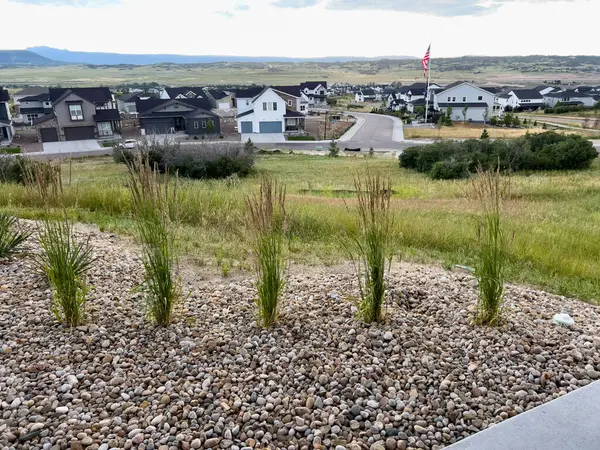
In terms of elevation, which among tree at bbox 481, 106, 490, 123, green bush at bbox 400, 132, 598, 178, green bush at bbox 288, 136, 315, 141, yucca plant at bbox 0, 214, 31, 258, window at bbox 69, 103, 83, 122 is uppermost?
window at bbox 69, 103, 83, 122

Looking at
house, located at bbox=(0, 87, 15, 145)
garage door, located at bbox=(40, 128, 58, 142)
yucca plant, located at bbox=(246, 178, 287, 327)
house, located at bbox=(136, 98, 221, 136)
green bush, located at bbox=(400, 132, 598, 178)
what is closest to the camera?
yucca plant, located at bbox=(246, 178, 287, 327)

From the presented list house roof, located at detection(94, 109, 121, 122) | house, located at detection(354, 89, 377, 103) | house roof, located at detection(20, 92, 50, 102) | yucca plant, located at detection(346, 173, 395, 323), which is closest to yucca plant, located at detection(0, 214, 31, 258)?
yucca plant, located at detection(346, 173, 395, 323)

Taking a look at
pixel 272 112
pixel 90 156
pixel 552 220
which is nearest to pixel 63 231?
pixel 552 220

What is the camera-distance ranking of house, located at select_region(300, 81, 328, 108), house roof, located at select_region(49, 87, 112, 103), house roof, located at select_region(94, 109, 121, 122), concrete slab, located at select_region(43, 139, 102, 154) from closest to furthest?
concrete slab, located at select_region(43, 139, 102, 154) < house roof, located at select_region(49, 87, 112, 103) < house roof, located at select_region(94, 109, 121, 122) < house, located at select_region(300, 81, 328, 108)

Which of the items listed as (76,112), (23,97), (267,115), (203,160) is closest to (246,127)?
(267,115)

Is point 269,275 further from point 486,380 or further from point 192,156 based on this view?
point 192,156

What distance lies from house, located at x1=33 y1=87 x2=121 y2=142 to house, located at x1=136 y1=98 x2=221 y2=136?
2.65 metres

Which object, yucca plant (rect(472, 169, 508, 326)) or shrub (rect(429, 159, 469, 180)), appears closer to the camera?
yucca plant (rect(472, 169, 508, 326))

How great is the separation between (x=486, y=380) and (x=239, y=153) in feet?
67.6

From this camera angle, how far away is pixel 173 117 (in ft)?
145

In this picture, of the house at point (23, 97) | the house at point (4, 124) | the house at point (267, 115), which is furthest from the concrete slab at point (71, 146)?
the house at point (23, 97)

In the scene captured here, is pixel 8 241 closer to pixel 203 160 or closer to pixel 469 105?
pixel 203 160

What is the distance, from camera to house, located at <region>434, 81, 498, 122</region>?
2098 inches

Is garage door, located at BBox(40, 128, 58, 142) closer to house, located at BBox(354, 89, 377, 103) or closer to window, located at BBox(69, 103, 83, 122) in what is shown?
window, located at BBox(69, 103, 83, 122)
